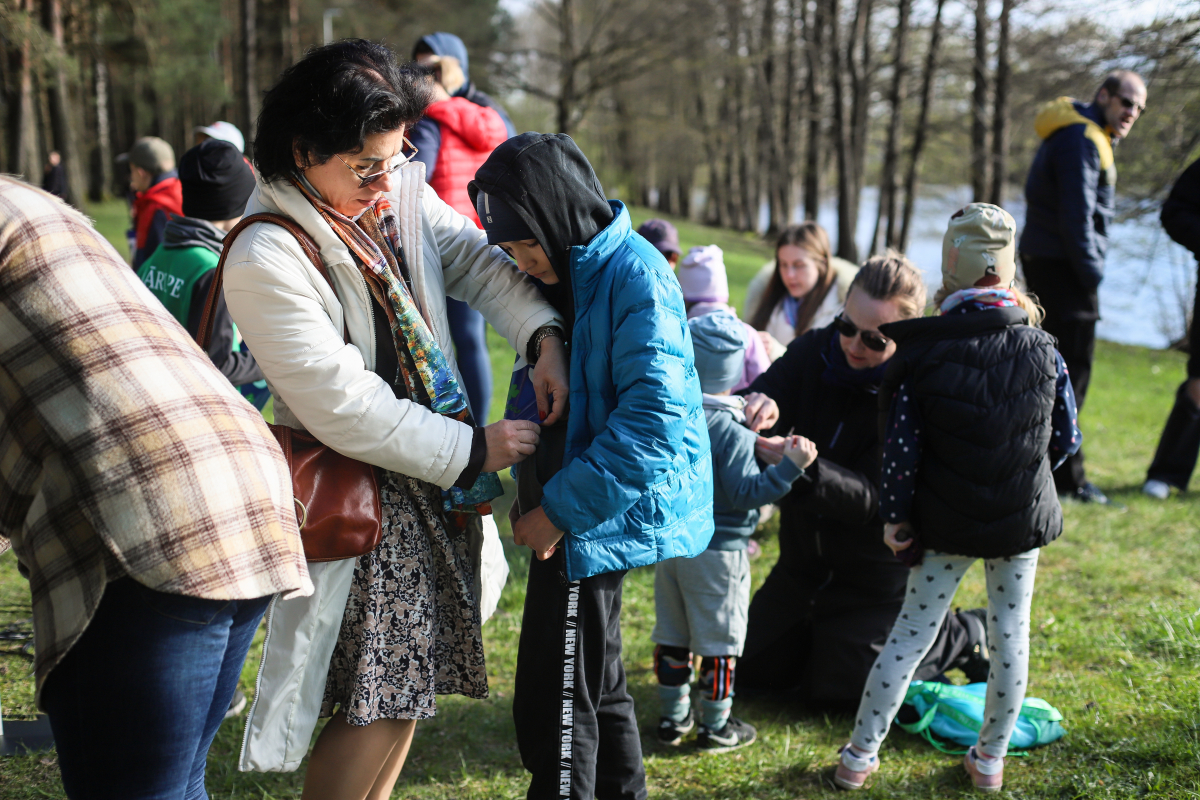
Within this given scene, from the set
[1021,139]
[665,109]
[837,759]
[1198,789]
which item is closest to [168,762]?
[837,759]

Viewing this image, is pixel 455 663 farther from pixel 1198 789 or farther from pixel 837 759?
pixel 1198 789

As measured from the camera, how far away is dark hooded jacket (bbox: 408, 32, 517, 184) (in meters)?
4.16

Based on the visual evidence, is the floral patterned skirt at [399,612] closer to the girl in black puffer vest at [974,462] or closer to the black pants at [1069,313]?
the girl in black puffer vest at [974,462]

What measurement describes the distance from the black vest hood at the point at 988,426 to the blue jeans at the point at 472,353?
221 centimetres

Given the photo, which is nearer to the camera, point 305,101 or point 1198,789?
point 305,101

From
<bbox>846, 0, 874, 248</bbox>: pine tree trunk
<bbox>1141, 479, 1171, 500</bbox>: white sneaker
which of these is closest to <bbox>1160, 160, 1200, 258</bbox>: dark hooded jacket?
<bbox>1141, 479, 1171, 500</bbox>: white sneaker

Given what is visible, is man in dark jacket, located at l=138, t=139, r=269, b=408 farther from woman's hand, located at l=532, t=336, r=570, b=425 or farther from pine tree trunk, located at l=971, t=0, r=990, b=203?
pine tree trunk, located at l=971, t=0, r=990, b=203

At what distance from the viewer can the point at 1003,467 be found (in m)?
2.63

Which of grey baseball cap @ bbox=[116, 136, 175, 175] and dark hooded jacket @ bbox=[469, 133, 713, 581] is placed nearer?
dark hooded jacket @ bbox=[469, 133, 713, 581]

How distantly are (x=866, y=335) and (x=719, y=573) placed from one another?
97 cm

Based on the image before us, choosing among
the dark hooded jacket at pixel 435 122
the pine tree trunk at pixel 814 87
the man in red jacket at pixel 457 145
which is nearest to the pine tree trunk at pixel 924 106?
the pine tree trunk at pixel 814 87

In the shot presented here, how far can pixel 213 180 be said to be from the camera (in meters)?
3.45

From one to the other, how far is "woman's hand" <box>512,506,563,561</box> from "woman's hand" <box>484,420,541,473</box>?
0.43 feet

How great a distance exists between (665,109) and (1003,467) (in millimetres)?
33870
